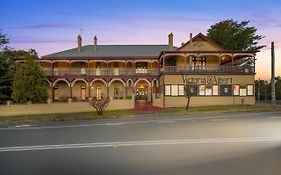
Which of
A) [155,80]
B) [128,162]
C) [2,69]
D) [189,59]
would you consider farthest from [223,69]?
[128,162]

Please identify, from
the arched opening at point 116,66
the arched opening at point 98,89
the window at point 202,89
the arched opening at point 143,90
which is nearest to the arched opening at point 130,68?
the arched opening at point 116,66

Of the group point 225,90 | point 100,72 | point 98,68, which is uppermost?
point 98,68

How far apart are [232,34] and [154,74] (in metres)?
21.9

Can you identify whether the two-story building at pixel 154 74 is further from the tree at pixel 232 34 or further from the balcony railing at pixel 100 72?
the tree at pixel 232 34

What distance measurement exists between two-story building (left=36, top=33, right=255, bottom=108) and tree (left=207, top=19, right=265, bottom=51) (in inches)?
410

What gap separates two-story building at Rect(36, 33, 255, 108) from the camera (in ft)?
134

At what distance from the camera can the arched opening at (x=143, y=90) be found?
1935 inches

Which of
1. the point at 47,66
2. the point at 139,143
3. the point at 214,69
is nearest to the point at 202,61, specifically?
the point at 214,69

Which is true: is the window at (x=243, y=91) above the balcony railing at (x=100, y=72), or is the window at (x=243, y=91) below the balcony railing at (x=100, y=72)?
below

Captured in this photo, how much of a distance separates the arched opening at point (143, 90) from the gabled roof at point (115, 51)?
14.0ft

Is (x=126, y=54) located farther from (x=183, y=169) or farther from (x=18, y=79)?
(x=183, y=169)

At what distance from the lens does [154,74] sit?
47.2m

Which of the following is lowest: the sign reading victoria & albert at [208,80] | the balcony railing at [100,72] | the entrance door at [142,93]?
the entrance door at [142,93]

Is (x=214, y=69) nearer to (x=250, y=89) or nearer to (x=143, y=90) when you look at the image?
(x=250, y=89)
